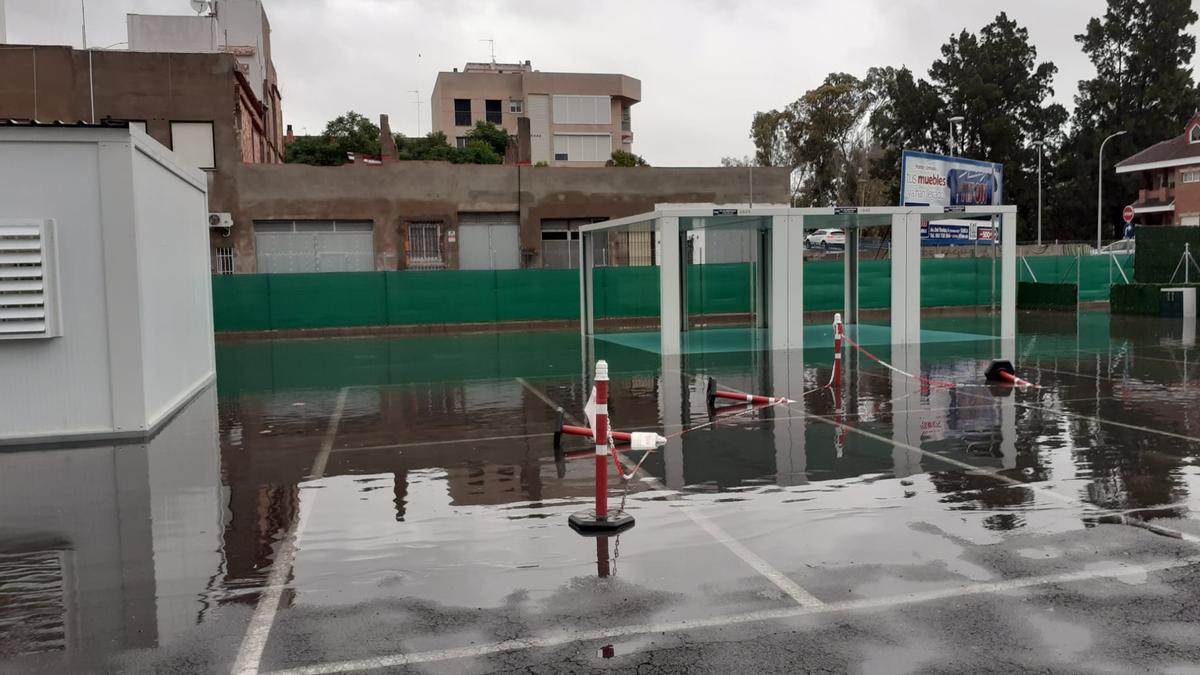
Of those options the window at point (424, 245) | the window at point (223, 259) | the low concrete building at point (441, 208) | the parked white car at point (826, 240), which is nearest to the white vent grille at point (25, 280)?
the window at point (223, 259)

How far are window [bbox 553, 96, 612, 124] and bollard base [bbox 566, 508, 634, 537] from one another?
66300 millimetres

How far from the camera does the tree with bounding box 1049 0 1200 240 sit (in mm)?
68188

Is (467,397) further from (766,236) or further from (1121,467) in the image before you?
(766,236)

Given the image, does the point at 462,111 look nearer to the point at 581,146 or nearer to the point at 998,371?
the point at 581,146

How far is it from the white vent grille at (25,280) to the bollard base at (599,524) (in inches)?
273

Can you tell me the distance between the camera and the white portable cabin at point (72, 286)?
10539 mm

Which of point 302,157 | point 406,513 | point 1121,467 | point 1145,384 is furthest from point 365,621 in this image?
point 302,157

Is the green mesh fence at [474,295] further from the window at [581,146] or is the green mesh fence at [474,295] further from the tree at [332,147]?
the window at [581,146]

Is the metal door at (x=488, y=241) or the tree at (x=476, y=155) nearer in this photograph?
the metal door at (x=488, y=241)

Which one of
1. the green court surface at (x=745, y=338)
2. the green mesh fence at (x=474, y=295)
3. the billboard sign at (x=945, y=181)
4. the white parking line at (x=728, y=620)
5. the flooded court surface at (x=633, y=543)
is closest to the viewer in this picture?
the white parking line at (x=728, y=620)

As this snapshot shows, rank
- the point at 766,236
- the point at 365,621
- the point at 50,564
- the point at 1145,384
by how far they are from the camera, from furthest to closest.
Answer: the point at 766,236, the point at 1145,384, the point at 50,564, the point at 365,621

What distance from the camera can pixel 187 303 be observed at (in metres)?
14.5

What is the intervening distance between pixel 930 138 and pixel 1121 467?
68238mm

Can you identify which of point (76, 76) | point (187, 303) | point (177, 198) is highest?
point (76, 76)
